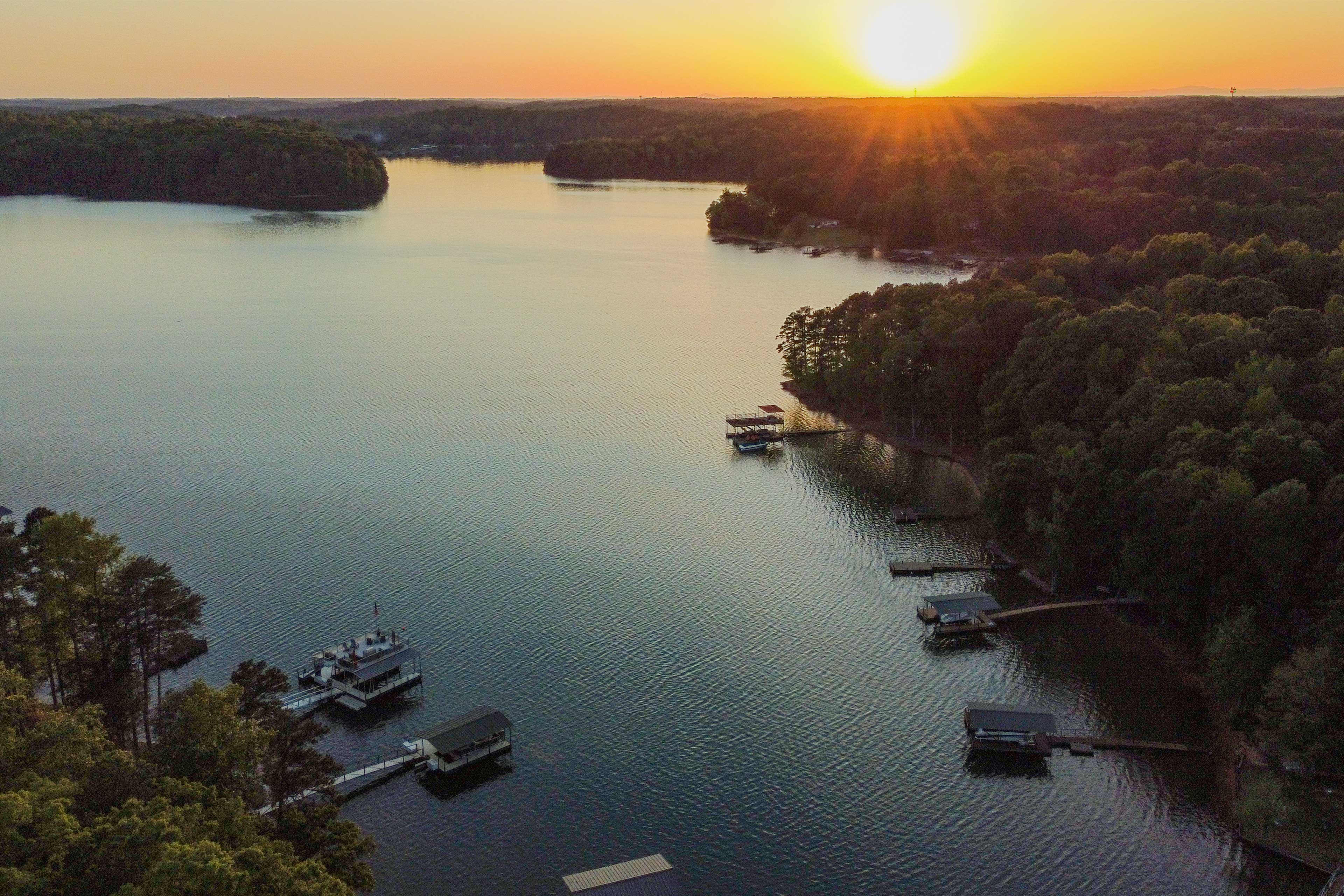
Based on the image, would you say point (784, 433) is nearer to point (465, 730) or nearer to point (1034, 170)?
point (465, 730)

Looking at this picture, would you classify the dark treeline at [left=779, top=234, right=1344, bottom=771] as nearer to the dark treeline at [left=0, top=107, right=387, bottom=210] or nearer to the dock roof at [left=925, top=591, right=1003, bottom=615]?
the dock roof at [left=925, top=591, right=1003, bottom=615]

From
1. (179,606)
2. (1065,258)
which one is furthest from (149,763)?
(1065,258)

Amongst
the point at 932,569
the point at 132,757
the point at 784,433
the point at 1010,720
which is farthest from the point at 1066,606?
the point at 132,757

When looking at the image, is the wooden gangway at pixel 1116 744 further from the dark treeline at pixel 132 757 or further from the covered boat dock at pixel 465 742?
the dark treeline at pixel 132 757

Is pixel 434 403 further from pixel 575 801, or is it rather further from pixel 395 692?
pixel 575 801

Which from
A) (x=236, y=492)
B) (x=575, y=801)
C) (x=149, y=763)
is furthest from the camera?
(x=236, y=492)
